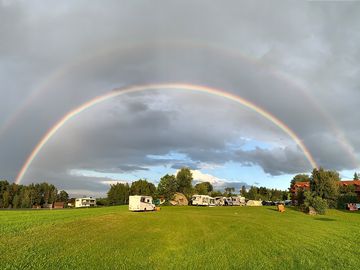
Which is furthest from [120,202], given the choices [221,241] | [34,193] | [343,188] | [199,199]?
[221,241]

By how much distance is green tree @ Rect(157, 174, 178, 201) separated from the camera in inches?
6353

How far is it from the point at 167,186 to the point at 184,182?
1566cm

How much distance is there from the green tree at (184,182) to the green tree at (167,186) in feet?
12.3

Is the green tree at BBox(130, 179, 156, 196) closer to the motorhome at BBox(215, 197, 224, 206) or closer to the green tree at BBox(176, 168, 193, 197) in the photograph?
the green tree at BBox(176, 168, 193, 197)

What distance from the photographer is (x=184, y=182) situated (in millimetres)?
179750

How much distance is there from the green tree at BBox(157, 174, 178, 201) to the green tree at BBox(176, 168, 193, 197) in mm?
3737

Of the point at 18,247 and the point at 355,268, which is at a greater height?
the point at 18,247

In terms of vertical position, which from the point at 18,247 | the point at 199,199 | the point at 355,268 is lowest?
the point at 355,268

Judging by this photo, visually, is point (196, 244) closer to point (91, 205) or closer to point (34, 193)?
point (91, 205)

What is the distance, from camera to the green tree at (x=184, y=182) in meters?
178

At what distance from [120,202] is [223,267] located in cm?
17273

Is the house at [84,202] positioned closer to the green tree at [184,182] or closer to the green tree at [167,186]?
the green tree at [167,186]

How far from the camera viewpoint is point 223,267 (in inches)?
699

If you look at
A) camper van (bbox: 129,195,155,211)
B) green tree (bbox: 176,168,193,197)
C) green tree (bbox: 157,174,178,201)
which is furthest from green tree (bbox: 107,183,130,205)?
camper van (bbox: 129,195,155,211)
